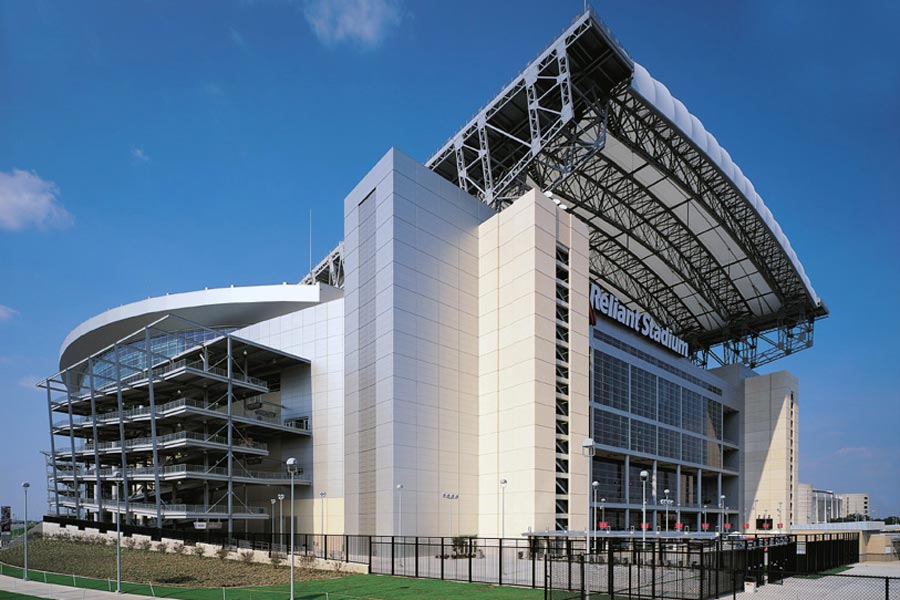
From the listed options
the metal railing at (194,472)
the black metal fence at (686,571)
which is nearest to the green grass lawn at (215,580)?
the black metal fence at (686,571)

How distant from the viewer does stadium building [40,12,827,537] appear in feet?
187

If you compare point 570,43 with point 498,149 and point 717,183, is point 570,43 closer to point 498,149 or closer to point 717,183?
point 498,149

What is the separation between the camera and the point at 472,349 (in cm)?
6172

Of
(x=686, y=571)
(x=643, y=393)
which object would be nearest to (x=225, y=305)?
(x=643, y=393)

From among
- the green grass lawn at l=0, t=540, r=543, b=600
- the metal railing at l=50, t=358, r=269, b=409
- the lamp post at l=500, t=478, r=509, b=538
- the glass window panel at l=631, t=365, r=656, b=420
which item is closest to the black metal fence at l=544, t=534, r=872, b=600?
the green grass lawn at l=0, t=540, r=543, b=600

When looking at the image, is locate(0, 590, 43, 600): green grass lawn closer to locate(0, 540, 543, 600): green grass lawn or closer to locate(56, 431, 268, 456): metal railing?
locate(0, 540, 543, 600): green grass lawn

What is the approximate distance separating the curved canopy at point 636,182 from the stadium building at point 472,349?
0.30m

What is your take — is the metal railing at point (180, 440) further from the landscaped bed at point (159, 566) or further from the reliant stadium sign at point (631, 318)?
the reliant stadium sign at point (631, 318)

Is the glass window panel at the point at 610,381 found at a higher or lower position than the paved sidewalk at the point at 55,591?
higher

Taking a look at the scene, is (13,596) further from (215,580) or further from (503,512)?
(503,512)

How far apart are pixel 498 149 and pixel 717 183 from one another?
23119mm

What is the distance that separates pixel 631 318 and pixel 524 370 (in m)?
27.1

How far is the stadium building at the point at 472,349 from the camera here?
57.0 metres

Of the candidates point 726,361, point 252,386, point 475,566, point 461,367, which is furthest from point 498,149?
point 726,361
